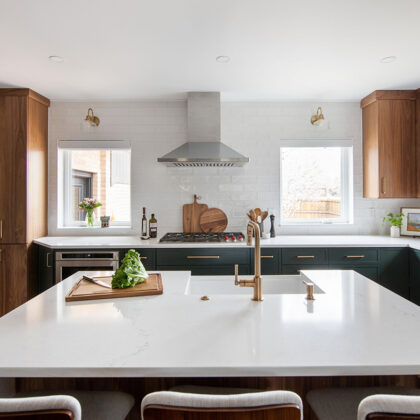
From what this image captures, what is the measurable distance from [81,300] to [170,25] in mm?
1822

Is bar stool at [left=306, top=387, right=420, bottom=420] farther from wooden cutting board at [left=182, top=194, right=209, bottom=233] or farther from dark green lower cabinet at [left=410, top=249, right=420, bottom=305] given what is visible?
wooden cutting board at [left=182, top=194, right=209, bottom=233]

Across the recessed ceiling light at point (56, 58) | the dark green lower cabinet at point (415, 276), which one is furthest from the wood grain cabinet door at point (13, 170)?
the dark green lower cabinet at point (415, 276)

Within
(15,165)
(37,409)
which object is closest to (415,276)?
(37,409)

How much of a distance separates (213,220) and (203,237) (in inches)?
17.8

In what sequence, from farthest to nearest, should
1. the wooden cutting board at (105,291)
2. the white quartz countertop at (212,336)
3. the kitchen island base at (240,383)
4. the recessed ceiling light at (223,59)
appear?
the recessed ceiling light at (223,59) → the wooden cutting board at (105,291) → the kitchen island base at (240,383) → the white quartz countertop at (212,336)

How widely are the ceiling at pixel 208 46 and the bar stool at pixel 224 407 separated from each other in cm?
204

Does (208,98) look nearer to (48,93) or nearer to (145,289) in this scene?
(48,93)

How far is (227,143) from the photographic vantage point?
12.5 ft

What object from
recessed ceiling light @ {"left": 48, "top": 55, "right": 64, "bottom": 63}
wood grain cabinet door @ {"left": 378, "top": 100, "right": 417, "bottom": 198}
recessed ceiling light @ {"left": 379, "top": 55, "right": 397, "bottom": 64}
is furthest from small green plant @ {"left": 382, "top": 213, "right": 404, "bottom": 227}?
recessed ceiling light @ {"left": 48, "top": 55, "right": 64, "bottom": 63}

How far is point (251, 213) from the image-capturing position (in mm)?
3578

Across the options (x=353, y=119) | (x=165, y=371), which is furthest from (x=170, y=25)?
(x=353, y=119)

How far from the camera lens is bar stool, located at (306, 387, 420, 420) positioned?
1054 mm

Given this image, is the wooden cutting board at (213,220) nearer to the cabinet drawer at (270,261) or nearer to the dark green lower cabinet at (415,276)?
the cabinet drawer at (270,261)

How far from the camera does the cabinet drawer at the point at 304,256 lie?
310 centimetres
